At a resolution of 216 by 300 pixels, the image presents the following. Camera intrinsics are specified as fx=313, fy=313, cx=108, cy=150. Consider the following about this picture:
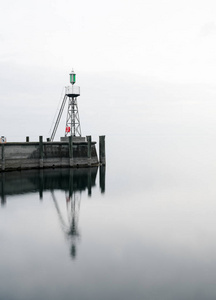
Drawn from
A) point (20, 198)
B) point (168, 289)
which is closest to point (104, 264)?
point (168, 289)

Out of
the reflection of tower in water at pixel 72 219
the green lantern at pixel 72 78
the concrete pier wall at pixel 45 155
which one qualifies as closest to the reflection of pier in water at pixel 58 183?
the reflection of tower in water at pixel 72 219

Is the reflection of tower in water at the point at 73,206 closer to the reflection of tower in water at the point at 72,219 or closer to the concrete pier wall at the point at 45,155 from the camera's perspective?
the reflection of tower in water at the point at 72,219

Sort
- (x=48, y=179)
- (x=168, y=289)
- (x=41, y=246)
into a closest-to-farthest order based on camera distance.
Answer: (x=168, y=289) → (x=41, y=246) → (x=48, y=179)

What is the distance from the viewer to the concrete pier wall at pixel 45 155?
42625 millimetres

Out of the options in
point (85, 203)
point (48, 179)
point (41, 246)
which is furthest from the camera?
point (48, 179)

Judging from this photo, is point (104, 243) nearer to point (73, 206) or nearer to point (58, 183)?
point (73, 206)

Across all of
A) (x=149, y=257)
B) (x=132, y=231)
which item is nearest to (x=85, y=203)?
(x=132, y=231)

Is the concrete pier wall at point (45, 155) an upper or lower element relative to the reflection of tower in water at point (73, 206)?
upper

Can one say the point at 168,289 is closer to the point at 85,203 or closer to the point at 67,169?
the point at 85,203

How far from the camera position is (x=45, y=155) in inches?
1777

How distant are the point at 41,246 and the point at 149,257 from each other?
6.70 metres

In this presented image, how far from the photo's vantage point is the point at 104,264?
55.9 feet

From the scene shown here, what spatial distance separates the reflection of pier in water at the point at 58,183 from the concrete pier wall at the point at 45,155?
3.12ft

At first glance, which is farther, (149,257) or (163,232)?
(163,232)
